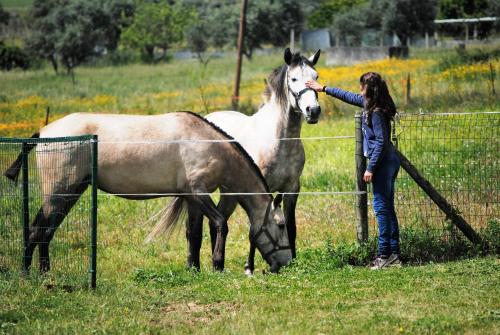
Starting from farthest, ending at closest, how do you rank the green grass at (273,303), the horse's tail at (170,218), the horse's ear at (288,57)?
the horse's tail at (170,218) → the horse's ear at (288,57) → the green grass at (273,303)

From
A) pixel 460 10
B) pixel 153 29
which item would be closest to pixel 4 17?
pixel 153 29

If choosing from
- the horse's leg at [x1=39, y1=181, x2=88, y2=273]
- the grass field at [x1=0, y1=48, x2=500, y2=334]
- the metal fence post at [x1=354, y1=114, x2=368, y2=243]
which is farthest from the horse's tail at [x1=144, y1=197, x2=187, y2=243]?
the metal fence post at [x1=354, y1=114, x2=368, y2=243]

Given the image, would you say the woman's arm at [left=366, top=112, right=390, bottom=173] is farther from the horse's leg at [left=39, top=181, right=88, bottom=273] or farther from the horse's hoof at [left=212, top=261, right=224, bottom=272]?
the horse's leg at [left=39, top=181, right=88, bottom=273]

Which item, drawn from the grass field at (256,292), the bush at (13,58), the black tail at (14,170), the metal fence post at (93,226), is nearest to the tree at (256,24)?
the bush at (13,58)

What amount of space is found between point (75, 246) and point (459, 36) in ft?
165

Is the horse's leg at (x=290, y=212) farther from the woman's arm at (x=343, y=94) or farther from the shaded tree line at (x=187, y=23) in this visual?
the shaded tree line at (x=187, y=23)

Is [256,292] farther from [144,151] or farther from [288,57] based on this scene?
[288,57]

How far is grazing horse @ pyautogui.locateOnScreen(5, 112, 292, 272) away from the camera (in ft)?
31.1

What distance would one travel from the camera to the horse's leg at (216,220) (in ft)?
31.0

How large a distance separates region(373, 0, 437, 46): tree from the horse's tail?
44589 mm

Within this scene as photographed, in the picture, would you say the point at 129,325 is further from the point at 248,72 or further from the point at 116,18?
the point at 116,18

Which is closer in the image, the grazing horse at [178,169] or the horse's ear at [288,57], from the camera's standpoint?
the grazing horse at [178,169]

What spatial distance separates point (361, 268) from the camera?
367 inches

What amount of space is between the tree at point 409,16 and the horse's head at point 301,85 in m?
44.3
